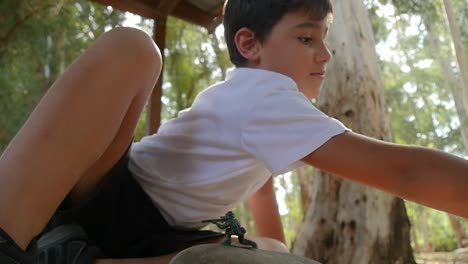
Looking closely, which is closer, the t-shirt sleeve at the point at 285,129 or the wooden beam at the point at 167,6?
the t-shirt sleeve at the point at 285,129

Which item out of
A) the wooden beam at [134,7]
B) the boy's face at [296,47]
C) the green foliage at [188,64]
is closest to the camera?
the boy's face at [296,47]

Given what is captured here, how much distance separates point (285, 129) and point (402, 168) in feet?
0.50

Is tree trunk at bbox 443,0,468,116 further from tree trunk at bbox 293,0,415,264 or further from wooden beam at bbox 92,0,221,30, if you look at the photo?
wooden beam at bbox 92,0,221,30

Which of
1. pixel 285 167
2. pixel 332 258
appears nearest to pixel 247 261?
pixel 285 167

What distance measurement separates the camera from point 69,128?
63cm

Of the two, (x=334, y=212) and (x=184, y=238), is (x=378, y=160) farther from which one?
(x=334, y=212)

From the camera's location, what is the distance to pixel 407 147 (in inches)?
24.1

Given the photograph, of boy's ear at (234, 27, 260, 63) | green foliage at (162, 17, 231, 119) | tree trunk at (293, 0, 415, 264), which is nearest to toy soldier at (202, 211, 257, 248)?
boy's ear at (234, 27, 260, 63)

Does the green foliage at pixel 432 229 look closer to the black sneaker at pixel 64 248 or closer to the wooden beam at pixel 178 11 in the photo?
the wooden beam at pixel 178 11

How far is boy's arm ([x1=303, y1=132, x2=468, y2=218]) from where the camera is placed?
0.57 m

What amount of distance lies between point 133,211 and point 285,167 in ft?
1.10

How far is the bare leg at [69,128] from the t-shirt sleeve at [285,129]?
18cm

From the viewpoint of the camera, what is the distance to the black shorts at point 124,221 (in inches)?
32.5

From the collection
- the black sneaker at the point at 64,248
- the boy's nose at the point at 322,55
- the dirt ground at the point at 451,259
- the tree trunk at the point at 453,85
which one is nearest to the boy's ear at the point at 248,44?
the boy's nose at the point at 322,55
